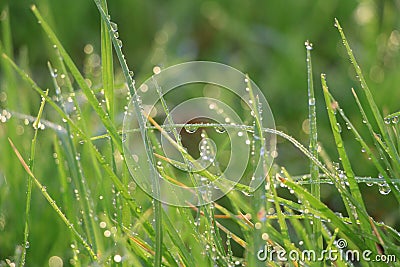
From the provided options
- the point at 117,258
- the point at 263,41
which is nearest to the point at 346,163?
the point at 117,258

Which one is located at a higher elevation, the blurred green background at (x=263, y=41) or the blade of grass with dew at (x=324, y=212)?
the blurred green background at (x=263, y=41)

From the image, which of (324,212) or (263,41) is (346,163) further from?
(263,41)

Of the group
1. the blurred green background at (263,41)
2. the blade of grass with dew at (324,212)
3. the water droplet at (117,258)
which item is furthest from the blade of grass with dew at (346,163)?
the blurred green background at (263,41)

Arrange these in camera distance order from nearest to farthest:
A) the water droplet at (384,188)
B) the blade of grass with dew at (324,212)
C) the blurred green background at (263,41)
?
the blade of grass with dew at (324,212) < the water droplet at (384,188) < the blurred green background at (263,41)

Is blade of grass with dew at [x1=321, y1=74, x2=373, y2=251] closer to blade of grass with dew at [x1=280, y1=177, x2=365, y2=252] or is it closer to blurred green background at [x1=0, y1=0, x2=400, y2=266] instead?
blade of grass with dew at [x1=280, y1=177, x2=365, y2=252]

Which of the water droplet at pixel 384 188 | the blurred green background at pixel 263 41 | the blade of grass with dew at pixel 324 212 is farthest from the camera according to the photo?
the blurred green background at pixel 263 41

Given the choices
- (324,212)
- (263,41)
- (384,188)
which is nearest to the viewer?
(324,212)

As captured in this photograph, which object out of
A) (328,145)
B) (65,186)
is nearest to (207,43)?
(328,145)

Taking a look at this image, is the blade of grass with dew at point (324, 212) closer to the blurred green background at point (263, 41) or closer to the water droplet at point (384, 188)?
the water droplet at point (384, 188)
